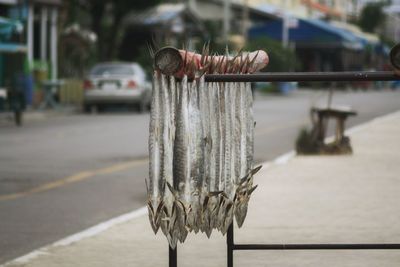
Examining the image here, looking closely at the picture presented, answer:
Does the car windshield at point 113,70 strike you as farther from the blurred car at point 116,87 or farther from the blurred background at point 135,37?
the blurred background at point 135,37

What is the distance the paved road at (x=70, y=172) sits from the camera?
380 inches

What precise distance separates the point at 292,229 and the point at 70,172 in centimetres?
604

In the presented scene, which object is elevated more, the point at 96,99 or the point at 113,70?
the point at 113,70

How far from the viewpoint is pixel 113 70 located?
32781mm

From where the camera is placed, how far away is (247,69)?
6.08 meters

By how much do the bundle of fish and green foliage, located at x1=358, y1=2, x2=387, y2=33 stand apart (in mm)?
87401

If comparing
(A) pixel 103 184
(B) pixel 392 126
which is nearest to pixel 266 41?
(B) pixel 392 126

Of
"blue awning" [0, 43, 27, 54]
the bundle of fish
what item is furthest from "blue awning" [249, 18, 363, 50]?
the bundle of fish

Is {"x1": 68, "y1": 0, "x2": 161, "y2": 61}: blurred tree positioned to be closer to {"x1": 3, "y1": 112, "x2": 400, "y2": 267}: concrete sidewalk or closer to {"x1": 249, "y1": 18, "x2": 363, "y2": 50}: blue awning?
{"x1": 249, "y1": 18, "x2": 363, "y2": 50}: blue awning

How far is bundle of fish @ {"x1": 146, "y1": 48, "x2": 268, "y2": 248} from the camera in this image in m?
5.76

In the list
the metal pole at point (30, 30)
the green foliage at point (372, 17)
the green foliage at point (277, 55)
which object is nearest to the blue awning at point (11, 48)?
the metal pole at point (30, 30)

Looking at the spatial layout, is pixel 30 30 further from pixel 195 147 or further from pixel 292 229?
pixel 195 147

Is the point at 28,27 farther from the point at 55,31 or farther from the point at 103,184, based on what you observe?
the point at 103,184

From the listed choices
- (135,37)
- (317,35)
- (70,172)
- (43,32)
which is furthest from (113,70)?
(317,35)
